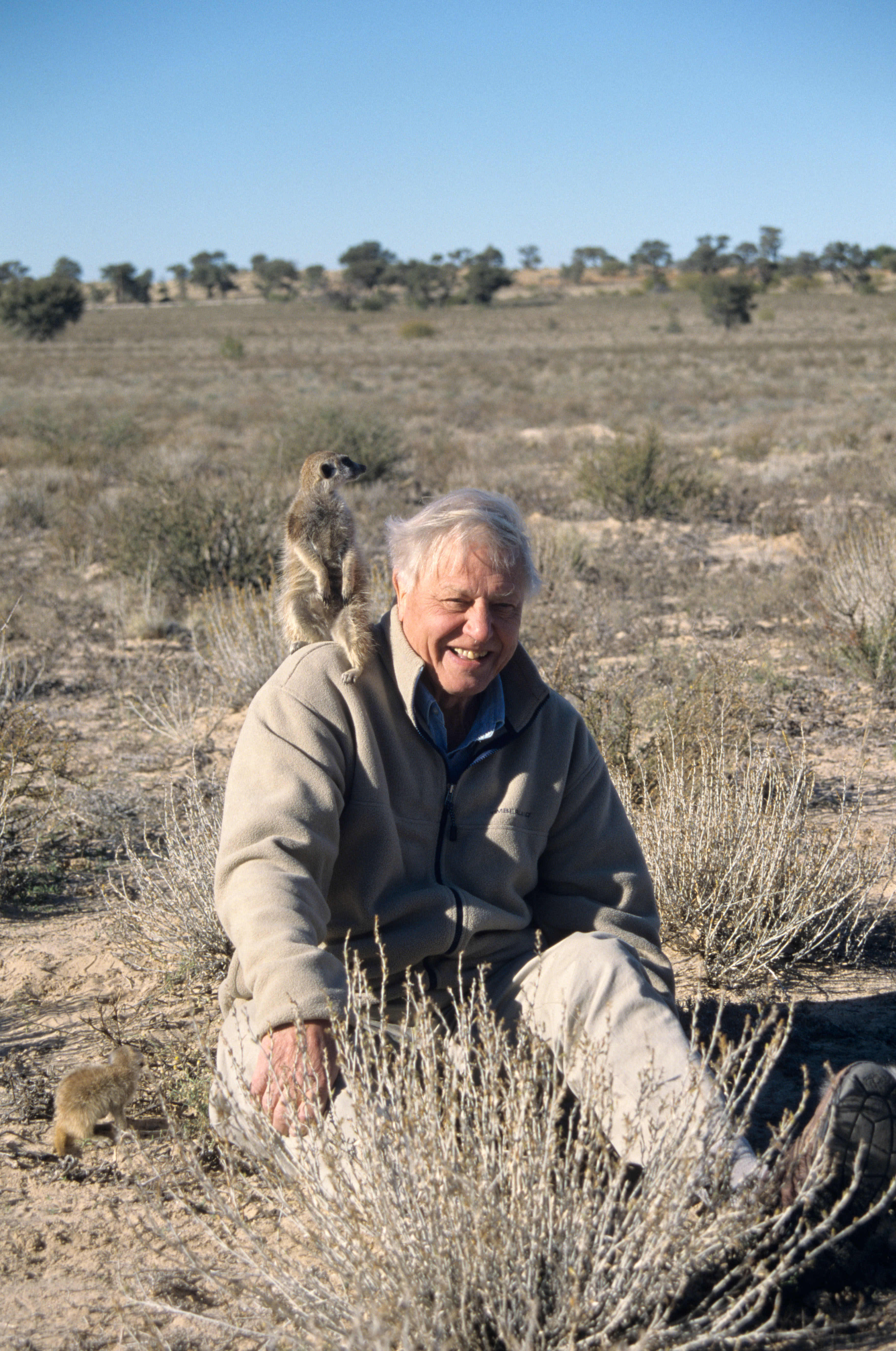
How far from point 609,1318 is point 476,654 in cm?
151

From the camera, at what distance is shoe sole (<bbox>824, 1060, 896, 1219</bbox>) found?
228 centimetres

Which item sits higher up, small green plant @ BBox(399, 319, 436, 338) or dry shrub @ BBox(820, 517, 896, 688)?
small green plant @ BBox(399, 319, 436, 338)

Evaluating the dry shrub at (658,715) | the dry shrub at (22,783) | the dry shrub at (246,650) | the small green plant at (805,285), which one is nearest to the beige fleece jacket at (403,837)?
the dry shrub at (658,715)

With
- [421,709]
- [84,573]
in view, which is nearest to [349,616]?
[421,709]

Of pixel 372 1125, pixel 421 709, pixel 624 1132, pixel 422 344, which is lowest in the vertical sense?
pixel 624 1132

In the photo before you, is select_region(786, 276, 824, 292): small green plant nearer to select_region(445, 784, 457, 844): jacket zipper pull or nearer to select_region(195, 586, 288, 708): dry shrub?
select_region(195, 586, 288, 708): dry shrub

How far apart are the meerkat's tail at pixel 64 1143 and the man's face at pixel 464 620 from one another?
1.55 meters

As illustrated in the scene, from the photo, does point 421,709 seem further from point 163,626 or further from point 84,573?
point 84,573

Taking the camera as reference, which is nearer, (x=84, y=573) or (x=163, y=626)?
(x=163, y=626)

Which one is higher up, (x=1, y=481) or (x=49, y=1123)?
(x=1, y=481)

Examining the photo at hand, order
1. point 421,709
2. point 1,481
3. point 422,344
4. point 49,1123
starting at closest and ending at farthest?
1. point 421,709
2. point 49,1123
3. point 1,481
4. point 422,344

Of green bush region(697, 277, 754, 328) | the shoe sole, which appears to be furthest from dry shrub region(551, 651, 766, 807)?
green bush region(697, 277, 754, 328)

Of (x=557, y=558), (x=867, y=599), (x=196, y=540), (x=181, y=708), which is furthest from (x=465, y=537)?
(x=557, y=558)

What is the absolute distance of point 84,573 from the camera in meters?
10.8
